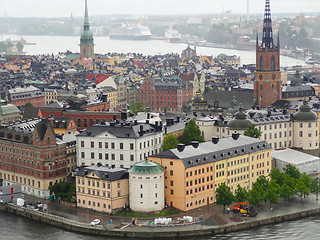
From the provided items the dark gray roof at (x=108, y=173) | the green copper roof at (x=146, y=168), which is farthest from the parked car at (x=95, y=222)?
the green copper roof at (x=146, y=168)

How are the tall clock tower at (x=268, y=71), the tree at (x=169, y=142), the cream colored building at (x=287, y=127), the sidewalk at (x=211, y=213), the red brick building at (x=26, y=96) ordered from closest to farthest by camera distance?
the sidewalk at (x=211, y=213) → the tree at (x=169, y=142) → the cream colored building at (x=287, y=127) → the tall clock tower at (x=268, y=71) → the red brick building at (x=26, y=96)

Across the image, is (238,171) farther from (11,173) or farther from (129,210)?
(11,173)

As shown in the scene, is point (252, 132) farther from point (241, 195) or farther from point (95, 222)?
point (95, 222)

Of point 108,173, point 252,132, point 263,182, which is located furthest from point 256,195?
point 252,132

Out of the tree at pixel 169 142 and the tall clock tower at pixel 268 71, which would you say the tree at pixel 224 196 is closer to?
the tree at pixel 169 142

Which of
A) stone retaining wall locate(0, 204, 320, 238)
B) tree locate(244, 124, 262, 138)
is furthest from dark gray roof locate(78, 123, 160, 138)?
tree locate(244, 124, 262, 138)

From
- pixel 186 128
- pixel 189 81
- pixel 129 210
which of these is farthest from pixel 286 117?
pixel 189 81

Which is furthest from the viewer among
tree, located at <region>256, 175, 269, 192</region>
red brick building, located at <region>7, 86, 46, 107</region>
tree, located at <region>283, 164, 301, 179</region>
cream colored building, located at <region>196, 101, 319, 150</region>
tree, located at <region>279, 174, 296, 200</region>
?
red brick building, located at <region>7, 86, 46, 107</region>

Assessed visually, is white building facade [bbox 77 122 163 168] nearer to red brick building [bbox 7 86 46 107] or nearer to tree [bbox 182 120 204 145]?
tree [bbox 182 120 204 145]
